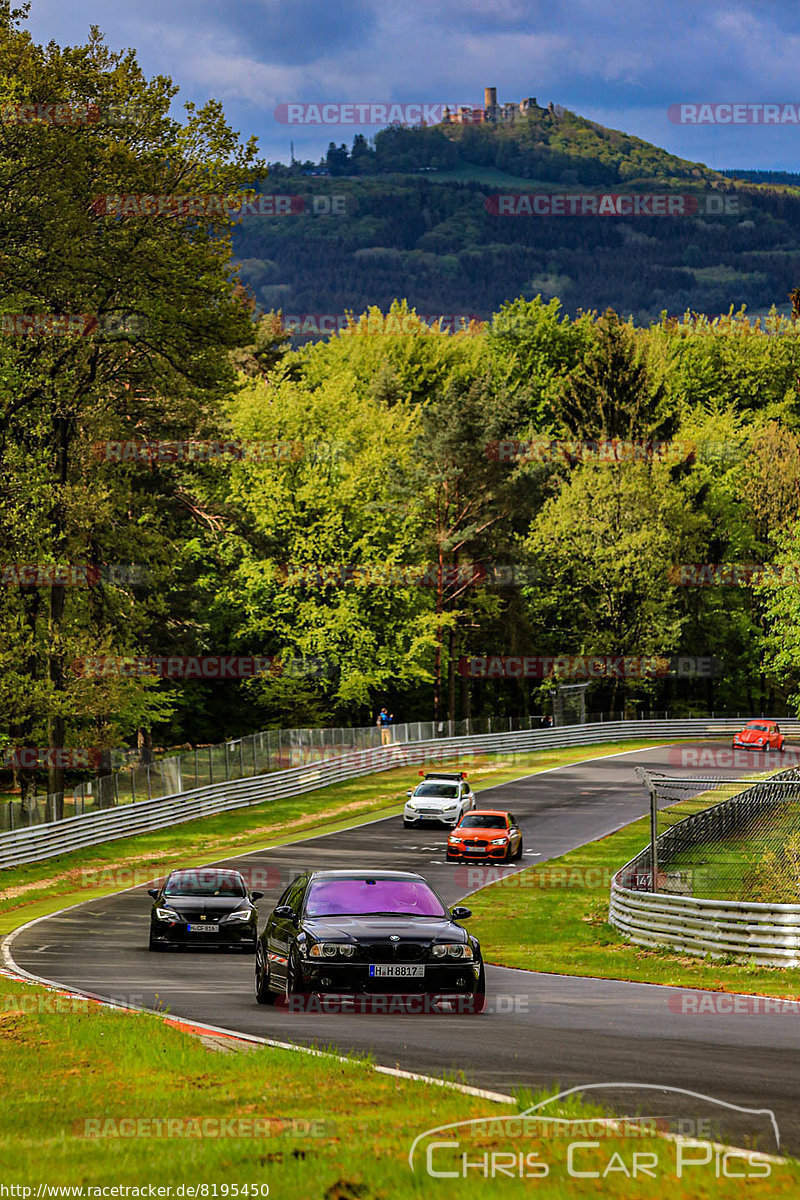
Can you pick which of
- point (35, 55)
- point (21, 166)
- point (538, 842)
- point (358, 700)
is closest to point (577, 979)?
point (538, 842)

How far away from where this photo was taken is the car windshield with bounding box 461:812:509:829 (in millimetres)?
36312

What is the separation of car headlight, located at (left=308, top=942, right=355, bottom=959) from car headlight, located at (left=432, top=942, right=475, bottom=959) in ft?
2.65

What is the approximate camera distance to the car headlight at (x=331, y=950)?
13258mm

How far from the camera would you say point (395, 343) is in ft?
318

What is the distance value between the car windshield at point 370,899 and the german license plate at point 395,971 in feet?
2.45

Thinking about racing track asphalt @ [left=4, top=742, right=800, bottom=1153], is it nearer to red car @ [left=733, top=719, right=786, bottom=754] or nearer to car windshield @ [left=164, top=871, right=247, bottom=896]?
car windshield @ [left=164, top=871, right=247, bottom=896]

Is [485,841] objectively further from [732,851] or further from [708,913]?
[708,913]

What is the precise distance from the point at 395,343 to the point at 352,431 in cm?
2536

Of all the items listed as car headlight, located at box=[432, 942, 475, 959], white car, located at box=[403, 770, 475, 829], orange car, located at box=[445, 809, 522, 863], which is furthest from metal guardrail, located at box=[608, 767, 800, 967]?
white car, located at box=[403, 770, 475, 829]

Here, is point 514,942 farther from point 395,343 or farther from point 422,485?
point 395,343

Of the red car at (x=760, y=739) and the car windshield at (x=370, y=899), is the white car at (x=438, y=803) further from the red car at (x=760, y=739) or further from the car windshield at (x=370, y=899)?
the car windshield at (x=370, y=899)

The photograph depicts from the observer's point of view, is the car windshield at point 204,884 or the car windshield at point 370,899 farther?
the car windshield at point 204,884

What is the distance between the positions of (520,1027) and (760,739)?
5365 cm

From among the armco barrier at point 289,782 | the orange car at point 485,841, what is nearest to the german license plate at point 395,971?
the orange car at point 485,841
